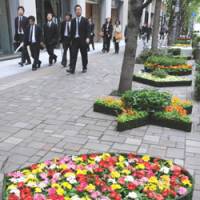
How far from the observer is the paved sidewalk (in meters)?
4.14

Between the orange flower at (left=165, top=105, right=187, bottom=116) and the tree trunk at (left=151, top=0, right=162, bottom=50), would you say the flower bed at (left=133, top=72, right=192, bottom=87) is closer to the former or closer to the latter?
the orange flower at (left=165, top=105, right=187, bottom=116)

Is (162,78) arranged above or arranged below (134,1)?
below

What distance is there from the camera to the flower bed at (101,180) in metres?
2.80

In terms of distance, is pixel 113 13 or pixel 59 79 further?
pixel 113 13

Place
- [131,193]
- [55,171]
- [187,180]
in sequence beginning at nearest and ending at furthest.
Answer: [131,193] < [187,180] < [55,171]

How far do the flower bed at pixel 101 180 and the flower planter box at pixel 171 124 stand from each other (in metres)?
1.67

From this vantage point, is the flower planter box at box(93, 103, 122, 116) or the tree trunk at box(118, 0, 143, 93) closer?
the flower planter box at box(93, 103, 122, 116)

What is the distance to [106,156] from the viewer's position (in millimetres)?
3545

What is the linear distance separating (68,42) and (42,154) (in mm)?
7139

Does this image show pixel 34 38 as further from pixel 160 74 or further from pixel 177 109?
pixel 177 109

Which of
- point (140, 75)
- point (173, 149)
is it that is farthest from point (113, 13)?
point (173, 149)

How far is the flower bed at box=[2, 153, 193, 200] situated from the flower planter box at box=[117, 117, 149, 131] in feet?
4.47

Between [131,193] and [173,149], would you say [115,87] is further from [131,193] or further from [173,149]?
[131,193]

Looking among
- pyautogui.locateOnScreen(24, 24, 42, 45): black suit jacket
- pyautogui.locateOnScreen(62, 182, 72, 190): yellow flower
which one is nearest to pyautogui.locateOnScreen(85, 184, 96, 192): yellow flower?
pyautogui.locateOnScreen(62, 182, 72, 190): yellow flower
